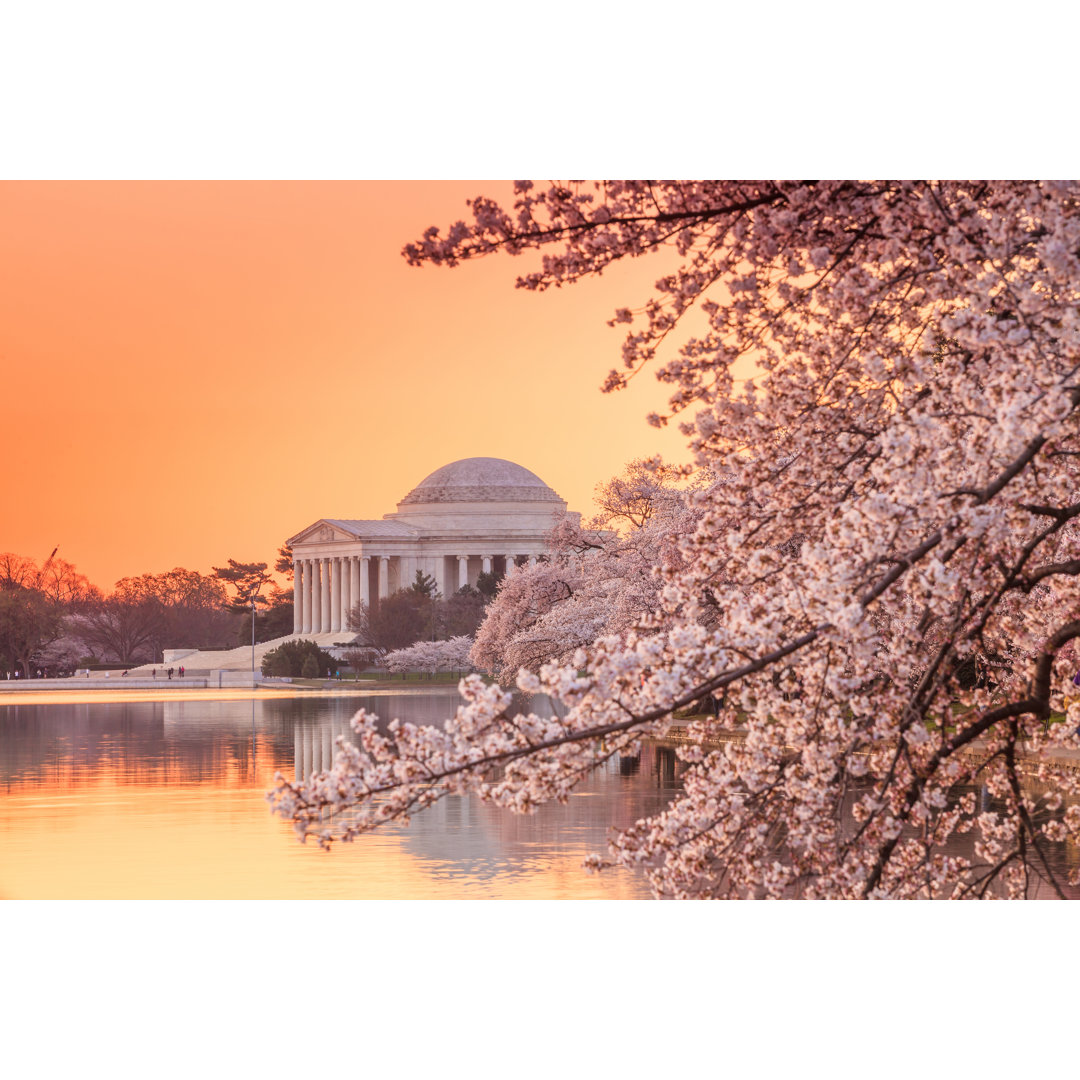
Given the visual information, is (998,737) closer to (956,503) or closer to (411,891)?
(956,503)

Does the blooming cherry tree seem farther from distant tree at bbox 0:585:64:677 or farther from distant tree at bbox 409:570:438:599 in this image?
distant tree at bbox 409:570:438:599

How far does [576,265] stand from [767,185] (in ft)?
3.06

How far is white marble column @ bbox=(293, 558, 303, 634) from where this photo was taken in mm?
109625

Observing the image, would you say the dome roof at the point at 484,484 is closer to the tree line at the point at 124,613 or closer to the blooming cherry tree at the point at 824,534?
the tree line at the point at 124,613

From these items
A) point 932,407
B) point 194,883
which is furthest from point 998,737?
point 194,883

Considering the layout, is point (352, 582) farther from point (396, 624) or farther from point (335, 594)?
point (396, 624)

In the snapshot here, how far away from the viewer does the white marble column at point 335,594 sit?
108 m

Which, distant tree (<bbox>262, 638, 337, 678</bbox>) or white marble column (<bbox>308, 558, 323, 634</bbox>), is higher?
white marble column (<bbox>308, 558, 323, 634</bbox>)

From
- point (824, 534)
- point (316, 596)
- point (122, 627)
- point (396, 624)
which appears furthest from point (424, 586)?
point (824, 534)

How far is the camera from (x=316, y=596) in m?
111

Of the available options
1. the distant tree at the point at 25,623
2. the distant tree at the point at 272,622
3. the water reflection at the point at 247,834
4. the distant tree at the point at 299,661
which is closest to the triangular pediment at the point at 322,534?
the distant tree at the point at 272,622

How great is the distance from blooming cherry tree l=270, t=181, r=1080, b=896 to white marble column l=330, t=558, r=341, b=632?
3929 inches

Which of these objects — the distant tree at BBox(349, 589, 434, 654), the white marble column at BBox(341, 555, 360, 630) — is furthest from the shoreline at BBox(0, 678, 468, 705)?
the white marble column at BBox(341, 555, 360, 630)

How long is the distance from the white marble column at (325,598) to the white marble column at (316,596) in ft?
0.71
